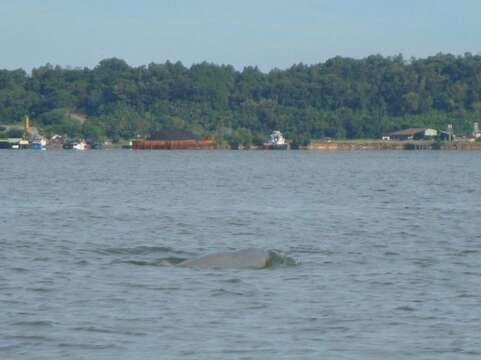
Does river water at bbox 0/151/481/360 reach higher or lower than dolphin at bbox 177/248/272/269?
lower

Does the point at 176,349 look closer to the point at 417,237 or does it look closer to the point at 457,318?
the point at 457,318

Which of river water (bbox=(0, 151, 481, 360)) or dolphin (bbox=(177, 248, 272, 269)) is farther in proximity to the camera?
dolphin (bbox=(177, 248, 272, 269))

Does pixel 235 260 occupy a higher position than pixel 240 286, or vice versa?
pixel 235 260

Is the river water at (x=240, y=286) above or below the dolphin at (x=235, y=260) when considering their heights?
below

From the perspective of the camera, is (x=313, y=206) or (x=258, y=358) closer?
(x=258, y=358)

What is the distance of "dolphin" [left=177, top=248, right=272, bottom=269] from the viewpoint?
26.3 meters

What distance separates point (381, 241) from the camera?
3303cm

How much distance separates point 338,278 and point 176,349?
729cm

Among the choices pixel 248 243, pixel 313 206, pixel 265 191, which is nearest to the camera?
pixel 248 243

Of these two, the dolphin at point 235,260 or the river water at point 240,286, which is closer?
the river water at point 240,286

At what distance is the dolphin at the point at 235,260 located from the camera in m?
26.3

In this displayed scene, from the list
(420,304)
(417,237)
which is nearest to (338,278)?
(420,304)

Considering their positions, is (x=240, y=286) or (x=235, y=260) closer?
(x=240, y=286)

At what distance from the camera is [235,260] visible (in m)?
26.6
